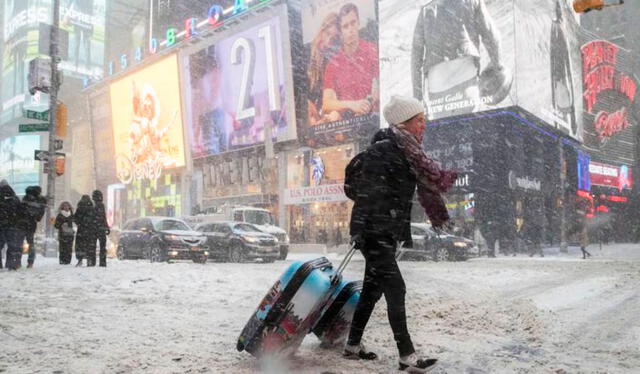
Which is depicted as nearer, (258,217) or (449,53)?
(258,217)

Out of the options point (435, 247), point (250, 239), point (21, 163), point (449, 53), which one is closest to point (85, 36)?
point (21, 163)

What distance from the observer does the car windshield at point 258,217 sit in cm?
2086

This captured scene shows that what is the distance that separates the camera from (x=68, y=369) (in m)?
3.09

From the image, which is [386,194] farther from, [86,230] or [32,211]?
[86,230]

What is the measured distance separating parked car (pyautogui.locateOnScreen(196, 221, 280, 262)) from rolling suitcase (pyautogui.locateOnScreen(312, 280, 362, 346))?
517 inches

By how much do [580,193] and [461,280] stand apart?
98.4 ft

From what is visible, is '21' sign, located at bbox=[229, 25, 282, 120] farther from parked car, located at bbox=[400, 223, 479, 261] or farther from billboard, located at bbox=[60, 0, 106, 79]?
billboard, located at bbox=[60, 0, 106, 79]

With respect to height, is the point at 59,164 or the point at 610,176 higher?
the point at 610,176

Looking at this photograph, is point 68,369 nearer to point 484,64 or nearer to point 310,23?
point 484,64

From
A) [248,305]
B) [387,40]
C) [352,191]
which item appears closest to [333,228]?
[387,40]

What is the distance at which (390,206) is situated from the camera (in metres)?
3.30

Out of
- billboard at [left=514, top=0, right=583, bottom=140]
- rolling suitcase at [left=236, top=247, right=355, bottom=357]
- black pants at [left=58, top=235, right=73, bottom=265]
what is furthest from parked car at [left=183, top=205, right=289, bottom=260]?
rolling suitcase at [left=236, top=247, right=355, bottom=357]

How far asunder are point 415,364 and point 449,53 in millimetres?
26745

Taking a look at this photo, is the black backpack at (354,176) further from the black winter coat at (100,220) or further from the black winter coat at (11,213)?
the black winter coat at (100,220)
